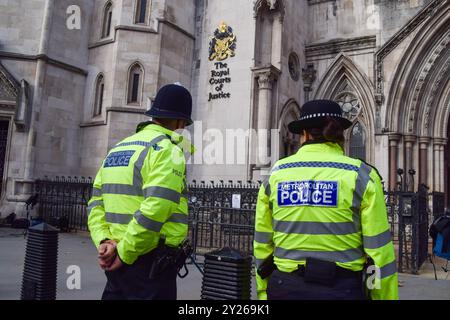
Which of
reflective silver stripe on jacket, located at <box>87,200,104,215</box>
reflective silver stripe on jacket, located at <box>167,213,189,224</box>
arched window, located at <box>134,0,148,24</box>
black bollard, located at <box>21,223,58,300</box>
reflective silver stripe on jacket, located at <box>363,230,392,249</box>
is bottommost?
black bollard, located at <box>21,223,58,300</box>

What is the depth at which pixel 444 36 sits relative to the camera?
14219 mm

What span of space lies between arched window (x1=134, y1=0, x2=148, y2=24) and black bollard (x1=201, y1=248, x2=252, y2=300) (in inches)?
541

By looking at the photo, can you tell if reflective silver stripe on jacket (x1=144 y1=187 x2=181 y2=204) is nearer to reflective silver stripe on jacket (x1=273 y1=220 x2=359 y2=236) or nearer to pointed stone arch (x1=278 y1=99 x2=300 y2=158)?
reflective silver stripe on jacket (x1=273 y1=220 x2=359 y2=236)

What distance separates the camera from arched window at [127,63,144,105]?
15070mm

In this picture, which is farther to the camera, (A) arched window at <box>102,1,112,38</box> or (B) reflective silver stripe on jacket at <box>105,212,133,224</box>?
(A) arched window at <box>102,1,112,38</box>

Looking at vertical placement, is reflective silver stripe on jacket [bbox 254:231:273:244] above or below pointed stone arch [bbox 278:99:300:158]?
below

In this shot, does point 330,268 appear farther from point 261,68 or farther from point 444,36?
point 444,36

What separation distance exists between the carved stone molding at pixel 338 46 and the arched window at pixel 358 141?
3088 mm

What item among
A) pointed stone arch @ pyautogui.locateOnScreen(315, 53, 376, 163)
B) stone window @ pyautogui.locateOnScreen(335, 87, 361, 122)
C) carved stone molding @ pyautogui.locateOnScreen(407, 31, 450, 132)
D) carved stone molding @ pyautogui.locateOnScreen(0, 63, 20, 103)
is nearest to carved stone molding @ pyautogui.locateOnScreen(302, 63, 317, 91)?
pointed stone arch @ pyautogui.locateOnScreen(315, 53, 376, 163)

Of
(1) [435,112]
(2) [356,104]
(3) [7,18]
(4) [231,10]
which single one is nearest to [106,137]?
(3) [7,18]

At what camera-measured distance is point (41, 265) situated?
454cm

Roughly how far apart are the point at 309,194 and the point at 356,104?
15239 mm

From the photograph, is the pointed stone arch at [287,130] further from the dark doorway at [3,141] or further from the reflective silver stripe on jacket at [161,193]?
the reflective silver stripe on jacket at [161,193]
